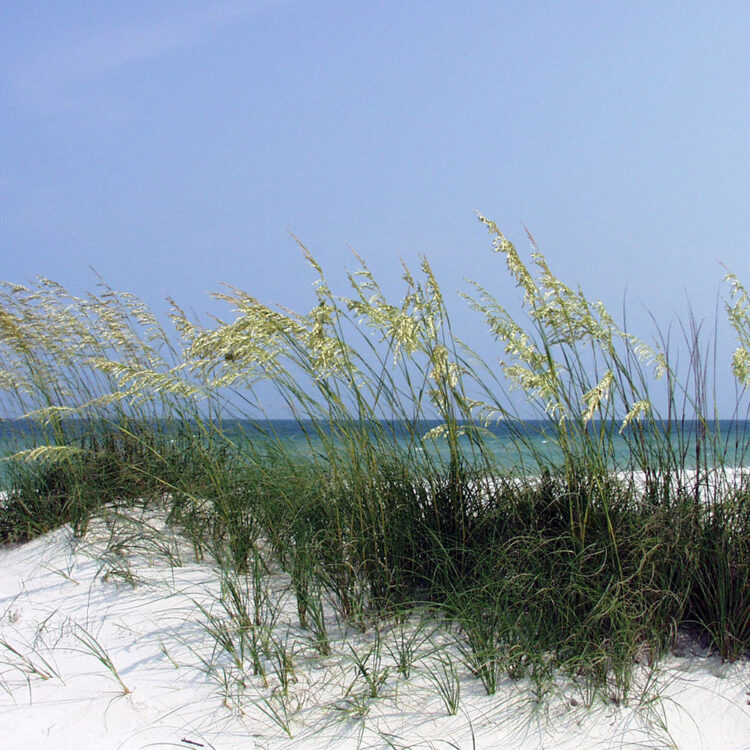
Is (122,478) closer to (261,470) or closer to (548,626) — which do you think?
(261,470)

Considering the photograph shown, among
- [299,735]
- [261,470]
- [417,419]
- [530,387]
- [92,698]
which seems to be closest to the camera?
[299,735]

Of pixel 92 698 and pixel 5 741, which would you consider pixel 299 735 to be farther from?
pixel 5 741

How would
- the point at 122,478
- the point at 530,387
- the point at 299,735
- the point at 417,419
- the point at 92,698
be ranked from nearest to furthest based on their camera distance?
the point at 299,735, the point at 92,698, the point at 530,387, the point at 417,419, the point at 122,478

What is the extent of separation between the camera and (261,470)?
167 inches

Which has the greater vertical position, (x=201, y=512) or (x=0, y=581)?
(x=201, y=512)

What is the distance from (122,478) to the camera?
4.89m

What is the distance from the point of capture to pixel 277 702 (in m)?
2.86

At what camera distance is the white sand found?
2.68 m

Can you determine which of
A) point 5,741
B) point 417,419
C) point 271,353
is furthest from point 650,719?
point 5,741

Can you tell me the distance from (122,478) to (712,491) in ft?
12.1

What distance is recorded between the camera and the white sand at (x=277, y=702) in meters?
2.68

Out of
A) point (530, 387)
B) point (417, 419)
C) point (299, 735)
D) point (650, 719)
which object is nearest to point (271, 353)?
point (417, 419)

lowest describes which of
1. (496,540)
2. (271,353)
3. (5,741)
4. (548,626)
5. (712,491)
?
(5,741)

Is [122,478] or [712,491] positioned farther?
[122,478]
